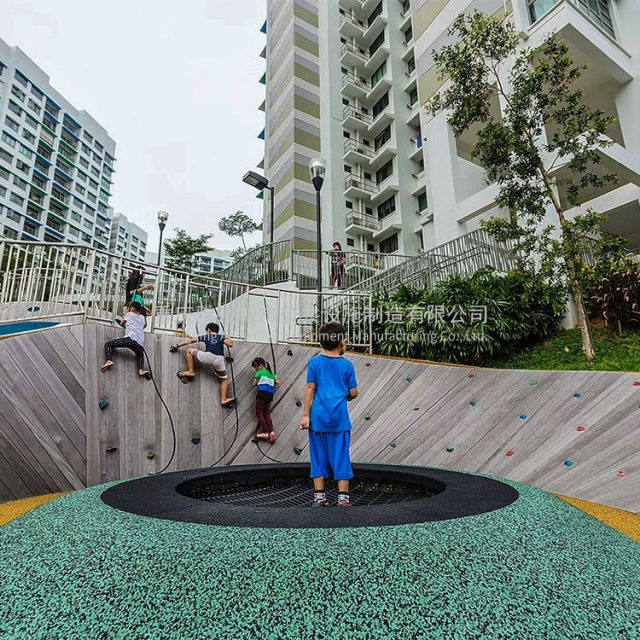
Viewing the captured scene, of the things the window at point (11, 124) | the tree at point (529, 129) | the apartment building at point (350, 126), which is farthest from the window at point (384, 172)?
the window at point (11, 124)

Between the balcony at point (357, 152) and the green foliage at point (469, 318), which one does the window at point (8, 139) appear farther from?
the green foliage at point (469, 318)

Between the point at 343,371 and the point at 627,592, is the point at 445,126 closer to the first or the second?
the point at 343,371

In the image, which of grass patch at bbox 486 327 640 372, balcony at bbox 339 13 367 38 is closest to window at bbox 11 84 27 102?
balcony at bbox 339 13 367 38

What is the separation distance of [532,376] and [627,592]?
3.61 m

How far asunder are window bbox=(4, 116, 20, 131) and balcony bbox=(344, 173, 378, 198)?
43759 mm

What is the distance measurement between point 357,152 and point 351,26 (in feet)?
30.7

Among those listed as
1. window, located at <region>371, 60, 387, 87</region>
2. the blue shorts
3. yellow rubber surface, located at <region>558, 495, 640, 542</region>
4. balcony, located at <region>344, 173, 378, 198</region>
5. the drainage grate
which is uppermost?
window, located at <region>371, 60, 387, 87</region>

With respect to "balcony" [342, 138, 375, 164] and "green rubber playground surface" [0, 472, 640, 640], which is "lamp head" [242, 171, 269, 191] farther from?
"balcony" [342, 138, 375, 164]

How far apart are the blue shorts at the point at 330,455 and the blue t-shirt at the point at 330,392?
0.07 meters

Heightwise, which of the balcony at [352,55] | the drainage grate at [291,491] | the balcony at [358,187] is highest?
the balcony at [352,55]

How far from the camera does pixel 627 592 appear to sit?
1.38 meters

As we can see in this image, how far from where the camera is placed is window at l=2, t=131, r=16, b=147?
41.4 meters

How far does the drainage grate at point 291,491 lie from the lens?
3.35m

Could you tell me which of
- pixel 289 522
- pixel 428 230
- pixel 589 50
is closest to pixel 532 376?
pixel 289 522
